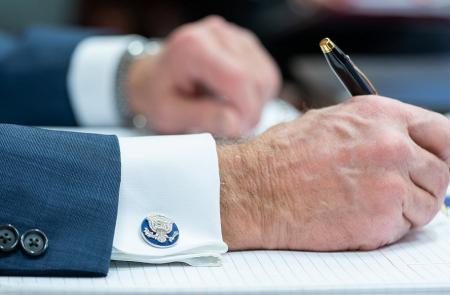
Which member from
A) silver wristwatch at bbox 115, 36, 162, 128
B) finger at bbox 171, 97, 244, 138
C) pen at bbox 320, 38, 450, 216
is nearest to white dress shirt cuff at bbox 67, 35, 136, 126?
silver wristwatch at bbox 115, 36, 162, 128

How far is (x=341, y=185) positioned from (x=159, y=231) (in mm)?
137

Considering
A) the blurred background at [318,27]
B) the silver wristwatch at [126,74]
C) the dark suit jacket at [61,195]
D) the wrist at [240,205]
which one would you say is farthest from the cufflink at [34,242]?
the blurred background at [318,27]

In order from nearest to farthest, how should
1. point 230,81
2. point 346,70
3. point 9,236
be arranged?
point 9,236 < point 346,70 < point 230,81

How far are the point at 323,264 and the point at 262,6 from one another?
64.7 inches

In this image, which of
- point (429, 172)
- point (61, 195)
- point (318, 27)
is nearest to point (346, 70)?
point (429, 172)

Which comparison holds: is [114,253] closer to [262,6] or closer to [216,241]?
[216,241]

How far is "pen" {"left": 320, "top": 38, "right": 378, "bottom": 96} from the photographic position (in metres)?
0.63

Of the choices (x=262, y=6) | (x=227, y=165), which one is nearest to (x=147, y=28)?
(x=262, y=6)

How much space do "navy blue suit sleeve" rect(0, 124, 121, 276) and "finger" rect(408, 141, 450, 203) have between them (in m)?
0.22

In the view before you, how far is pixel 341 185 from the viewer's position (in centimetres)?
58

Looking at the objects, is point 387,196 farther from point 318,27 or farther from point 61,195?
point 318,27

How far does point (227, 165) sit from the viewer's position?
597 mm

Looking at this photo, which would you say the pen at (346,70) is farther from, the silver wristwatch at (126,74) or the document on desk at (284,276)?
the silver wristwatch at (126,74)

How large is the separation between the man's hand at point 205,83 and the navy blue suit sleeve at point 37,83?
10 cm
